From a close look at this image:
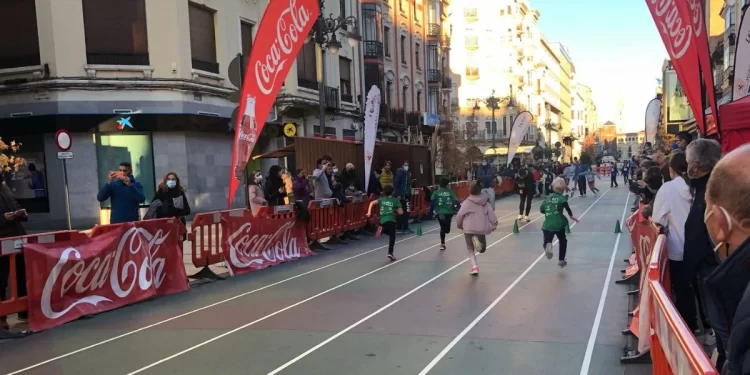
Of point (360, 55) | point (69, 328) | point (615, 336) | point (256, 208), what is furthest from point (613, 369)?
point (360, 55)

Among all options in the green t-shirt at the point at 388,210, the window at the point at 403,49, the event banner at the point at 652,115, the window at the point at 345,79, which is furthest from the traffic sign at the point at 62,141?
the window at the point at 403,49

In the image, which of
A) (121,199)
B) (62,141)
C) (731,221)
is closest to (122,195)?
(121,199)

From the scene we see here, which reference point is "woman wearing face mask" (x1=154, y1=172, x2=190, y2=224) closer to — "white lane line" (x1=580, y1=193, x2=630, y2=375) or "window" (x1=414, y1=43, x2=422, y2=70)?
"white lane line" (x1=580, y1=193, x2=630, y2=375)

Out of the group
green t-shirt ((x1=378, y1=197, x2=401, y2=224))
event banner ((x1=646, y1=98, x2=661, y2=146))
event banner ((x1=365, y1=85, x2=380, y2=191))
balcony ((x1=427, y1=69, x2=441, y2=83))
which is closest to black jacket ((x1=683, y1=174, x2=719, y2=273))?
green t-shirt ((x1=378, y1=197, x2=401, y2=224))

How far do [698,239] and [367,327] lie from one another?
11.4 feet

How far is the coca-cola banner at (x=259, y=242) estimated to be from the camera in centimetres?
1090

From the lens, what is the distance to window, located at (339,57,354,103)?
1294 inches

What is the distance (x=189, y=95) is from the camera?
2106 centimetres

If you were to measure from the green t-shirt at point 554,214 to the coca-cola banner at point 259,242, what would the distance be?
5.27 meters

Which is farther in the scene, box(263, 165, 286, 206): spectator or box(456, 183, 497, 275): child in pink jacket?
box(263, 165, 286, 206): spectator

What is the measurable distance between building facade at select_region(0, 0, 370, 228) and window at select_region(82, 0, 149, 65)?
0.10 feet

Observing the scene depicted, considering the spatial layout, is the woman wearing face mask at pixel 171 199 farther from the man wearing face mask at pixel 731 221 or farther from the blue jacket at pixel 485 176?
the blue jacket at pixel 485 176

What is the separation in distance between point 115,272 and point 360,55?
28.5m

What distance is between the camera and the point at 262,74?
10.8 m
